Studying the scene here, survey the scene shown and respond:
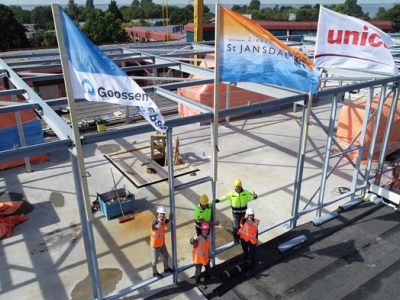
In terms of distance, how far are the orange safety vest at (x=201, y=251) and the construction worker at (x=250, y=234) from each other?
959 millimetres

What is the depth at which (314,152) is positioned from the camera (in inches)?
599

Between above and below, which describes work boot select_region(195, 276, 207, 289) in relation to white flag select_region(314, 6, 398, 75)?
below

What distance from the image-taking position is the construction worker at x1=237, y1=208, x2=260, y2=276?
25.8 ft

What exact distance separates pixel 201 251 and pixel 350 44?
593cm

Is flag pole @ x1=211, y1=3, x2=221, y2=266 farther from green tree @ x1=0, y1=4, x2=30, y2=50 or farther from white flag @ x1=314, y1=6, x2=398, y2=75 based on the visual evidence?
green tree @ x1=0, y1=4, x2=30, y2=50

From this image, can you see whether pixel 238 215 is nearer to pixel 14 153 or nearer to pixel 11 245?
pixel 14 153

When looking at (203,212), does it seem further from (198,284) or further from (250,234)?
(198,284)

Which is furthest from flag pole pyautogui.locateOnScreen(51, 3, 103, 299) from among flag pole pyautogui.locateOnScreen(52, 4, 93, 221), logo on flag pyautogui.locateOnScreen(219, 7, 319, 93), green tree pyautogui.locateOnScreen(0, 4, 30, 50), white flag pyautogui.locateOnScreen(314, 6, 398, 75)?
green tree pyautogui.locateOnScreen(0, 4, 30, 50)

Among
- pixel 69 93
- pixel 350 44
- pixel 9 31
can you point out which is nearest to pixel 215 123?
pixel 69 93

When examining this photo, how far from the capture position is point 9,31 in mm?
49969

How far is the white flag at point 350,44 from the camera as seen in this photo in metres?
8.12

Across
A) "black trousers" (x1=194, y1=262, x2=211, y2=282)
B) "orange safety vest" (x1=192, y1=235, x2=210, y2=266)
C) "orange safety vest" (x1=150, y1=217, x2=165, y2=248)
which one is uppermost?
"orange safety vest" (x1=150, y1=217, x2=165, y2=248)

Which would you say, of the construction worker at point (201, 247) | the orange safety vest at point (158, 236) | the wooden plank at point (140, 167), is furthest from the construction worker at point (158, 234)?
the wooden plank at point (140, 167)

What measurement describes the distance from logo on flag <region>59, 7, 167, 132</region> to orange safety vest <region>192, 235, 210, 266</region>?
10.8ft
